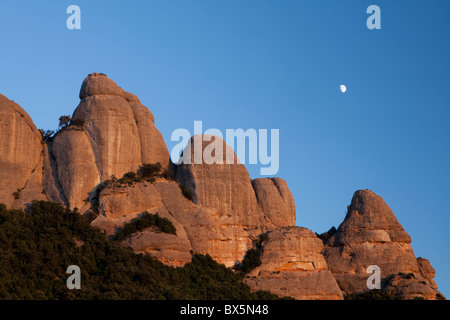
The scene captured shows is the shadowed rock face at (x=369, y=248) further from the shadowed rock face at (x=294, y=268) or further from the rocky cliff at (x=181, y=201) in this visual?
the shadowed rock face at (x=294, y=268)

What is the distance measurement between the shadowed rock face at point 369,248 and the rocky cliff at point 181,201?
97 mm

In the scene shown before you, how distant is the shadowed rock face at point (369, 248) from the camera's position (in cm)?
6992

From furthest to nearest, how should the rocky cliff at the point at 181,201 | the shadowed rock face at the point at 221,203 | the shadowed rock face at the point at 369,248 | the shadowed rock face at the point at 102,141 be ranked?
the shadowed rock face at the point at 369,248 < the shadowed rock face at the point at 221,203 < the shadowed rock face at the point at 102,141 < the rocky cliff at the point at 181,201

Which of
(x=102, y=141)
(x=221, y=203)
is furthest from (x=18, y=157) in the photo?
(x=221, y=203)

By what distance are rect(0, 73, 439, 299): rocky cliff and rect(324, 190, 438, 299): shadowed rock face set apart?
0.10m

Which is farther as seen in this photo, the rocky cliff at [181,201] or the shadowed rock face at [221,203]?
the shadowed rock face at [221,203]

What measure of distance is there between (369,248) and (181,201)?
53.9ft

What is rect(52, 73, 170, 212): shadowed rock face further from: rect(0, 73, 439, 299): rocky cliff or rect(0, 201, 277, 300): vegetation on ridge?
rect(0, 201, 277, 300): vegetation on ridge

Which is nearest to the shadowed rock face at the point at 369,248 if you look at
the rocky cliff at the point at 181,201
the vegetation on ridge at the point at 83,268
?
the rocky cliff at the point at 181,201

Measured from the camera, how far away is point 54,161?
67.2 m

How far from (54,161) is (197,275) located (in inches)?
604

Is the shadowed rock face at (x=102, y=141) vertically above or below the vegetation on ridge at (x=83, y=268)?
above

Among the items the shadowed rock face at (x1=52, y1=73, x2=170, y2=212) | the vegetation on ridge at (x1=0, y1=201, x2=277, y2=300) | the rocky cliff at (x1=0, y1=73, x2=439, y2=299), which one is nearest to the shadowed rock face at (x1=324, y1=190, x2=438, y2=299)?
the rocky cliff at (x1=0, y1=73, x2=439, y2=299)
